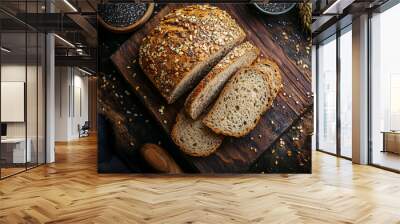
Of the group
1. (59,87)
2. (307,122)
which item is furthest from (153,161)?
(59,87)

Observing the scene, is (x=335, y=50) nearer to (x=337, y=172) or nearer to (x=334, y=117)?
(x=334, y=117)

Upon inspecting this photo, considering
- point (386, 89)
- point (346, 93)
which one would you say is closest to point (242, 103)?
point (386, 89)

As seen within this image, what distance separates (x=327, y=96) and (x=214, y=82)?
5.02m

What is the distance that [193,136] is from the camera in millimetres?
5777

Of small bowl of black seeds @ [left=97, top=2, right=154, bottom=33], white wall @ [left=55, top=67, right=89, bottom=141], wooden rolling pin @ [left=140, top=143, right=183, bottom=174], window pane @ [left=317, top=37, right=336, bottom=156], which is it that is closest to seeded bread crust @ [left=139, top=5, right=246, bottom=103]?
small bowl of black seeds @ [left=97, top=2, right=154, bottom=33]

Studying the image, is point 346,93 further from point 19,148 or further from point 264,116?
point 19,148

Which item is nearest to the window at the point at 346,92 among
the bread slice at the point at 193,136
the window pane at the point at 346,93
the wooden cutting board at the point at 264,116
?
the window pane at the point at 346,93

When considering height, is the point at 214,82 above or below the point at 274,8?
below

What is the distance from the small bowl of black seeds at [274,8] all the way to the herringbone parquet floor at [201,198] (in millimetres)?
2645

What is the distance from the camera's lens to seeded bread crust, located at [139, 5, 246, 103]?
5699 mm

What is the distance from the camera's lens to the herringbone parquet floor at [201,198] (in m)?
3.62

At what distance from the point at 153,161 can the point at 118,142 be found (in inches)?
25.4

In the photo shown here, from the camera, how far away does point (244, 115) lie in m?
5.77

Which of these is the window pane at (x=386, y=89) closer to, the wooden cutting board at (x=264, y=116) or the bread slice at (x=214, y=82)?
the wooden cutting board at (x=264, y=116)
